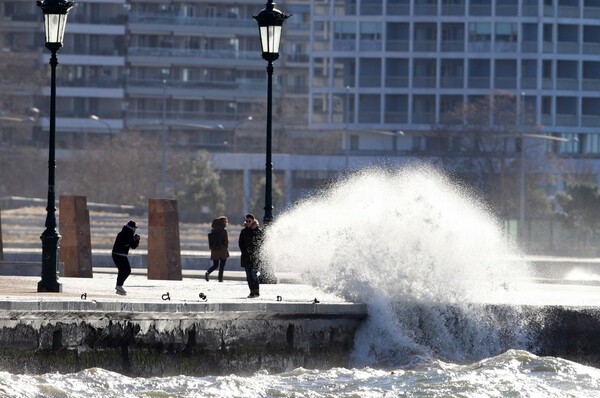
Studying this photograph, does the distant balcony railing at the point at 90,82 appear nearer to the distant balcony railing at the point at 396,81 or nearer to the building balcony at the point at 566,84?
the distant balcony railing at the point at 396,81

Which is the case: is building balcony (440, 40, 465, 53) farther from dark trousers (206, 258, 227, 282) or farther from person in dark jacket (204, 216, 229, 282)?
person in dark jacket (204, 216, 229, 282)

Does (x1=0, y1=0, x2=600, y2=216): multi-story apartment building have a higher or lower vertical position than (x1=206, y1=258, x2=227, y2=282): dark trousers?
higher

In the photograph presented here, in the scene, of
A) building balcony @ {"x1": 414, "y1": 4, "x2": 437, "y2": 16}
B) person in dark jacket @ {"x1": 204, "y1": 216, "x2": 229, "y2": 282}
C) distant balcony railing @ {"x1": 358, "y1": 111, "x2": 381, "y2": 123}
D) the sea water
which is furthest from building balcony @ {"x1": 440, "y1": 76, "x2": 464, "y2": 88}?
the sea water

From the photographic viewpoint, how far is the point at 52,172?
26734mm

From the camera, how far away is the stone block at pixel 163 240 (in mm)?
35562

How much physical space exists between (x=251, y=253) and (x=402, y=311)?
270cm

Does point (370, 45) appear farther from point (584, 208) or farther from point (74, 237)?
point (74, 237)

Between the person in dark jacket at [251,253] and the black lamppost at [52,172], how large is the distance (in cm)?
285

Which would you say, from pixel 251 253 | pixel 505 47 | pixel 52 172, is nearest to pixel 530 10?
pixel 505 47

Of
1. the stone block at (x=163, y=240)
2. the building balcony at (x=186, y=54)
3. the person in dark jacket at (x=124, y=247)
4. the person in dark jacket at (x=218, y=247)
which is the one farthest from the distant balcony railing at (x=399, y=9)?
the person in dark jacket at (x=124, y=247)

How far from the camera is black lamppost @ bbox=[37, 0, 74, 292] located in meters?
26.5

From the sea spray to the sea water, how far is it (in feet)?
0.07

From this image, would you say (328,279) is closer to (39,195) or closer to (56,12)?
(56,12)

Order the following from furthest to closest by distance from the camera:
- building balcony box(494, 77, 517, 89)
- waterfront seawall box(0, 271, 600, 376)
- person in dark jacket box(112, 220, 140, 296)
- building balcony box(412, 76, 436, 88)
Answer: building balcony box(412, 76, 436, 88) < building balcony box(494, 77, 517, 89) < person in dark jacket box(112, 220, 140, 296) < waterfront seawall box(0, 271, 600, 376)
